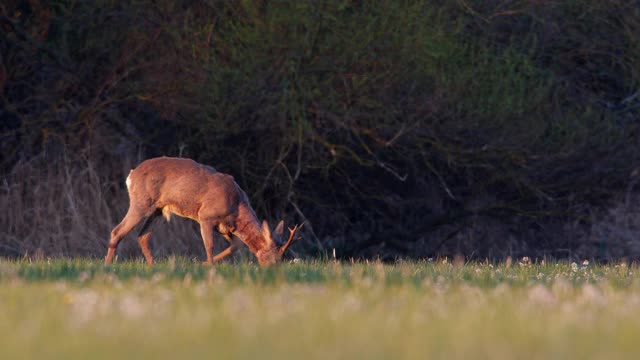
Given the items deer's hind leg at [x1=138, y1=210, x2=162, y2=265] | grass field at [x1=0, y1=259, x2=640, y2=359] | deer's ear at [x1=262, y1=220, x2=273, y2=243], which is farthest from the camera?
deer's hind leg at [x1=138, y1=210, x2=162, y2=265]

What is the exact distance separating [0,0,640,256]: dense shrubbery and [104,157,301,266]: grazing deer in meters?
2.35

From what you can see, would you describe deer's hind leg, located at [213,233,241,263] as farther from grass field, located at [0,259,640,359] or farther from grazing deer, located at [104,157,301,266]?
grass field, located at [0,259,640,359]

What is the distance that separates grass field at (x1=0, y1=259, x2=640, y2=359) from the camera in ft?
14.9

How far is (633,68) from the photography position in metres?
17.0

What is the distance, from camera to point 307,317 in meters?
5.46

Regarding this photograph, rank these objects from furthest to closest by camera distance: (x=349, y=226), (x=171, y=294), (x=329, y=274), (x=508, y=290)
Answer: (x=349, y=226), (x=329, y=274), (x=508, y=290), (x=171, y=294)

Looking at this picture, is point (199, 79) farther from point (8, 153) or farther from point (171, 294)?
point (171, 294)

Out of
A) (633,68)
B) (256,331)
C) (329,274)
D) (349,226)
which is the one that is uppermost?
(633,68)

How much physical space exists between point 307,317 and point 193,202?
23.2 feet

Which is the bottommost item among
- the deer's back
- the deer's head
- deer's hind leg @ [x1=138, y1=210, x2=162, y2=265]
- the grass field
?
deer's hind leg @ [x1=138, y1=210, x2=162, y2=265]

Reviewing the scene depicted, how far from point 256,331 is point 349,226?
11842mm

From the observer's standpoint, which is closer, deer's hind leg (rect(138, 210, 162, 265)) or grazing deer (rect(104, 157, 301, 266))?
grazing deer (rect(104, 157, 301, 266))

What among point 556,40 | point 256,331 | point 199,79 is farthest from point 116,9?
point 256,331

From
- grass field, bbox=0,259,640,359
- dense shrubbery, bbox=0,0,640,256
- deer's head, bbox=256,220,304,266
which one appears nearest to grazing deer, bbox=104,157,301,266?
deer's head, bbox=256,220,304,266
